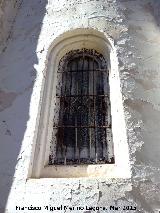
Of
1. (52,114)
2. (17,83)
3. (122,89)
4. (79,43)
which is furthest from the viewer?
(79,43)

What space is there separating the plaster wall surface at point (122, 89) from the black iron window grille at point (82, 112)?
0.38m

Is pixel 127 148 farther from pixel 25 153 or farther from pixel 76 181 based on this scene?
pixel 25 153

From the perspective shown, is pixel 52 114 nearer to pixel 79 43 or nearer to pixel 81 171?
pixel 81 171

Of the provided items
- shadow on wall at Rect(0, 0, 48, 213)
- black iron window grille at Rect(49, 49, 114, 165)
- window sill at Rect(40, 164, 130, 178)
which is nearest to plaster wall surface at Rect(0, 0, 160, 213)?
shadow on wall at Rect(0, 0, 48, 213)

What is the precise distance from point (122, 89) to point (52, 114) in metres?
0.97

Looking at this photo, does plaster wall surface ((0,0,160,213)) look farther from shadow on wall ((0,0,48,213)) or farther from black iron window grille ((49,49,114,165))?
black iron window grille ((49,49,114,165))

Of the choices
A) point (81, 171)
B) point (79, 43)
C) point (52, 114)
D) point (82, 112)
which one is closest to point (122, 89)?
point (82, 112)

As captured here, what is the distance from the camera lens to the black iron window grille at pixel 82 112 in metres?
3.79

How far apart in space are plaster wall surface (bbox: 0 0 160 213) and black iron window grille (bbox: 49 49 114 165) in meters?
0.38

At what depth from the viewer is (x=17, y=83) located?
13.9 ft

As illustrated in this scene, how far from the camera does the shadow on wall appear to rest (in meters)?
3.51

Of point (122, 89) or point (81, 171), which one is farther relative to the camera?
point (122, 89)

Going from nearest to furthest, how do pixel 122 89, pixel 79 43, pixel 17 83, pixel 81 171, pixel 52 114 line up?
pixel 81 171
pixel 122 89
pixel 52 114
pixel 17 83
pixel 79 43

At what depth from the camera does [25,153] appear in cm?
350
